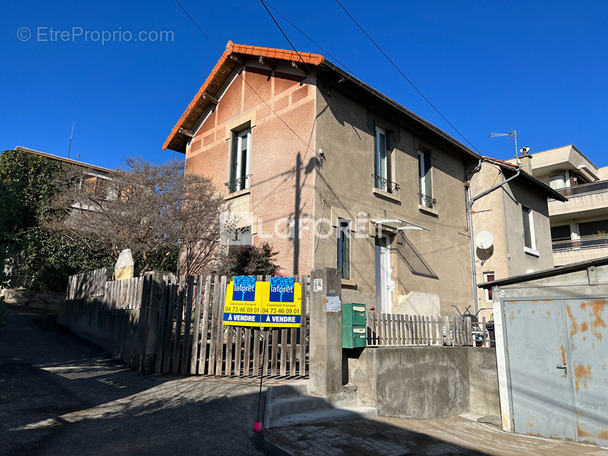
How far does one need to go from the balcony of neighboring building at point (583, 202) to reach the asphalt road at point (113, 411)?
26663 mm

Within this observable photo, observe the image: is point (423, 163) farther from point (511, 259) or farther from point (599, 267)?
point (599, 267)

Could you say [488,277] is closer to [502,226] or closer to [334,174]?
[502,226]

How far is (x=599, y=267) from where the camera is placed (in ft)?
24.3

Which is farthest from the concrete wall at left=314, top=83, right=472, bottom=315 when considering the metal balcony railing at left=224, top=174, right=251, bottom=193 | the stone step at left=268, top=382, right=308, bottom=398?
the stone step at left=268, top=382, right=308, bottom=398

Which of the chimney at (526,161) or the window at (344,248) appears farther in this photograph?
the chimney at (526,161)

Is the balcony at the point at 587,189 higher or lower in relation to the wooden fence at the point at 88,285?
higher

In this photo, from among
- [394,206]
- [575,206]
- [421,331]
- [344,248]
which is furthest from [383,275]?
[575,206]

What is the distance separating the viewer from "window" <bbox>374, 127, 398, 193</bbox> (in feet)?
43.5

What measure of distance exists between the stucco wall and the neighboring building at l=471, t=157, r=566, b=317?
8.00 m

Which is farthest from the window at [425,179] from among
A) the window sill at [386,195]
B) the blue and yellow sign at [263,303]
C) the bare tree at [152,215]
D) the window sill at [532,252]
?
the blue and yellow sign at [263,303]

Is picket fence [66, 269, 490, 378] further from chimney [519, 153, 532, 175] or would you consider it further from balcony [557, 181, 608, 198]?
balcony [557, 181, 608, 198]

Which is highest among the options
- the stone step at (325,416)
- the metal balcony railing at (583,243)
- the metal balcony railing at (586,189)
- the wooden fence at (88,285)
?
the metal balcony railing at (586,189)

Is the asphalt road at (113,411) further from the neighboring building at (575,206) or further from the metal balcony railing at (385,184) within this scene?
the neighboring building at (575,206)

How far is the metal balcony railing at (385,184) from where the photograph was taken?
515 inches
